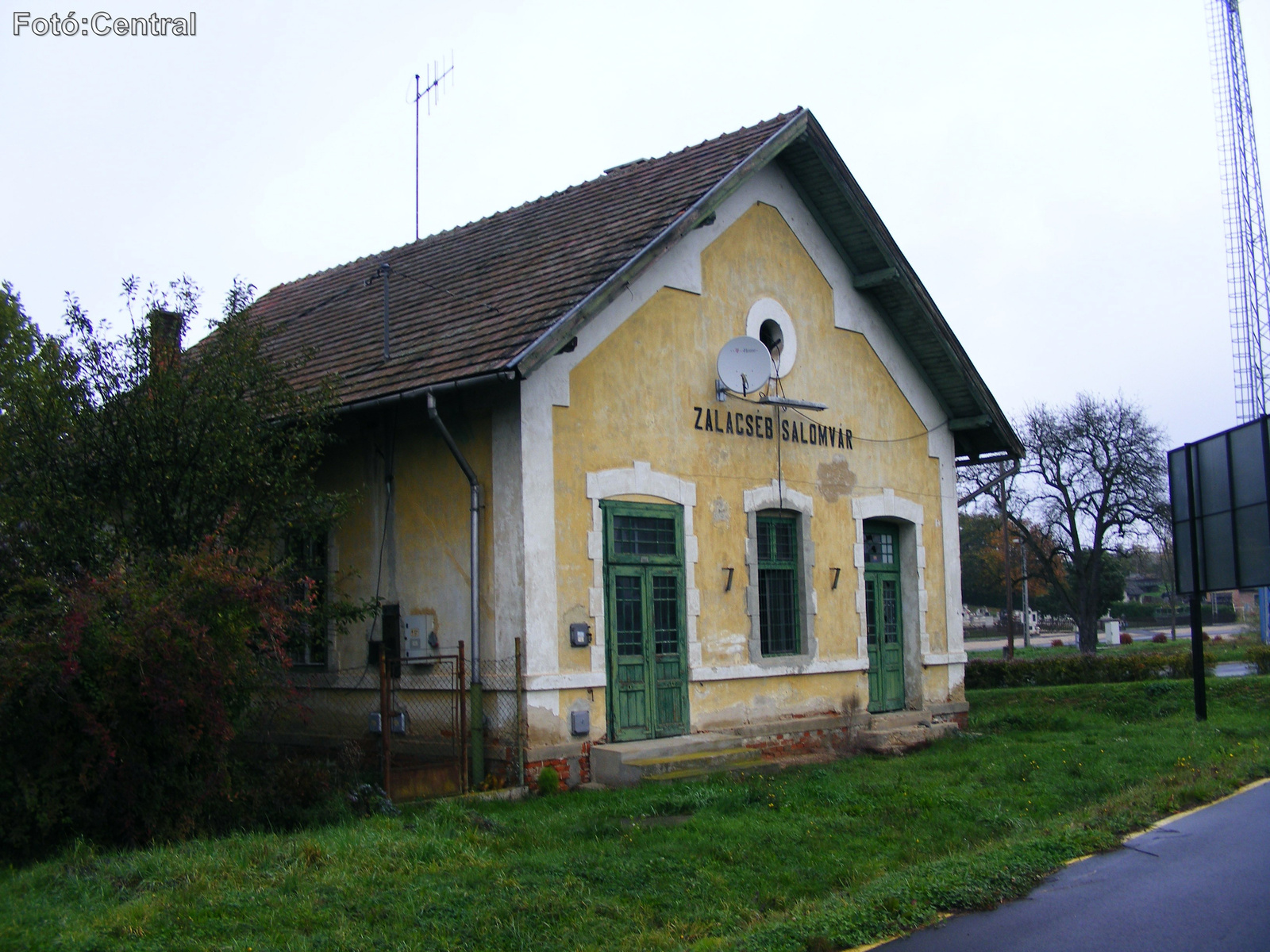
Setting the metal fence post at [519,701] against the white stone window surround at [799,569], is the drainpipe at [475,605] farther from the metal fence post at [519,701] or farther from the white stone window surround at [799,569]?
the white stone window surround at [799,569]

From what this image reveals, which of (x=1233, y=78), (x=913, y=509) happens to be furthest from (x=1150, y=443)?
(x=913, y=509)

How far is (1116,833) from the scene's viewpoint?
8719 millimetres

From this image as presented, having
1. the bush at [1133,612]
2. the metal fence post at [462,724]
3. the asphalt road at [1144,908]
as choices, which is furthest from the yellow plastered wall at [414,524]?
the bush at [1133,612]

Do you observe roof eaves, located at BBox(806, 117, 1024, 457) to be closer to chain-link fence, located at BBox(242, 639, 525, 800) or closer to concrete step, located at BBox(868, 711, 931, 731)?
concrete step, located at BBox(868, 711, 931, 731)

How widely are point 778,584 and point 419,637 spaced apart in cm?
450

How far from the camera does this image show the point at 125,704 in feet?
26.8

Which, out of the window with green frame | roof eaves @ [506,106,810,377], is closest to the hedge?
the window with green frame

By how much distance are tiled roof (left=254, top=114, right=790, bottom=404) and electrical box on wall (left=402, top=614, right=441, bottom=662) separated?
2.33 metres

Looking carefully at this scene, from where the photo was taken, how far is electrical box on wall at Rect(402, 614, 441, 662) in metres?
12.0

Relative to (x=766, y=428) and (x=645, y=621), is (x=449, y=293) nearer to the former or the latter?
(x=766, y=428)

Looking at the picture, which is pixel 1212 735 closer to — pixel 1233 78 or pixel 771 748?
pixel 771 748

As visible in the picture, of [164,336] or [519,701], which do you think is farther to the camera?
[519,701]

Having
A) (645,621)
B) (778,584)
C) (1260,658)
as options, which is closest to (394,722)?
(645,621)

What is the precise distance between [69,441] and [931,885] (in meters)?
7.78
